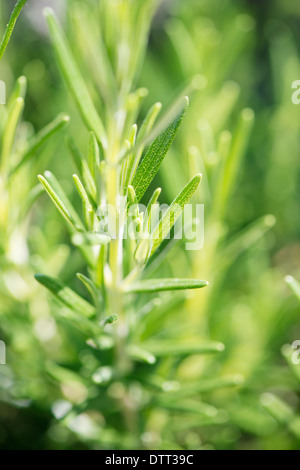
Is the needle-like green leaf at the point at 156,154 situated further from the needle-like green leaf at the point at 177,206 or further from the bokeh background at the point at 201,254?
Answer: the bokeh background at the point at 201,254

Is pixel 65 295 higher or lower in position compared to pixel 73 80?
lower

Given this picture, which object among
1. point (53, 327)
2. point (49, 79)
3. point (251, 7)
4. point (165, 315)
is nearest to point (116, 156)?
point (165, 315)

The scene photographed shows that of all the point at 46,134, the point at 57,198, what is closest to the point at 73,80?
the point at 46,134

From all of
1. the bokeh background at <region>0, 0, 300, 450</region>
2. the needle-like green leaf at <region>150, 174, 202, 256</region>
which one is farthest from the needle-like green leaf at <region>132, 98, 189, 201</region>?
the bokeh background at <region>0, 0, 300, 450</region>

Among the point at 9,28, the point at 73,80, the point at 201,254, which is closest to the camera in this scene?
the point at 9,28

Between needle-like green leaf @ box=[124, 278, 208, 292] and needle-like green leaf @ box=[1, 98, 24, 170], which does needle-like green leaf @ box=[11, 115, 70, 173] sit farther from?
needle-like green leaf @ box=[124, 278, 208, 292]

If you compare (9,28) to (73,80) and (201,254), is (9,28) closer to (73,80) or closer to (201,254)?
(73,80)
